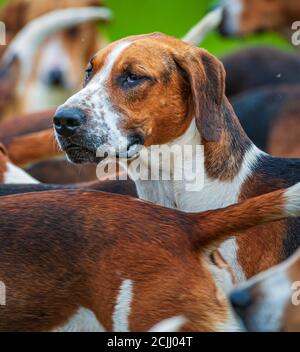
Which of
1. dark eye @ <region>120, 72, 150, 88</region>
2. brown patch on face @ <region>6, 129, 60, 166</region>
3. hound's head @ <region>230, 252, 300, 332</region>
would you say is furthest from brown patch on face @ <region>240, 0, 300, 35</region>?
hound's head @ <region>230, 252, 300, 332</region>

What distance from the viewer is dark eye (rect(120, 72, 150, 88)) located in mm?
4992

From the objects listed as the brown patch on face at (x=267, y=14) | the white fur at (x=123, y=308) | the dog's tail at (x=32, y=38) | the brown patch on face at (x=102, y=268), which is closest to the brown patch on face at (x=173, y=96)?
the brown patch on face at (x=102, y=268)

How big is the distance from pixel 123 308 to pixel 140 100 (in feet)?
3.56

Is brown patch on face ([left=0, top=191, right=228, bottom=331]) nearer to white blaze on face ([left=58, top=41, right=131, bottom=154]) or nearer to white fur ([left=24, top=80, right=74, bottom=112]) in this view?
white blaze on face ([left=58, top=41, right=131, bottom=154])

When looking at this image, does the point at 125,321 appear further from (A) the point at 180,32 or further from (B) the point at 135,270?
(A) the point at 180,32

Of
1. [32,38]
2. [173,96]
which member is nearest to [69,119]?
[173,96]

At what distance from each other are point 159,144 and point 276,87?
3976mm

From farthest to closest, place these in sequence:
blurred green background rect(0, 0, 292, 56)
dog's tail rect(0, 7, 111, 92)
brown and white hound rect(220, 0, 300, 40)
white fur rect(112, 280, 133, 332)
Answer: blurred green background rect(0, 0, 292, 56), brown and white hound rect(220, 0, 300, 40), dog's tail rect(0, 7, 111, 92), white fur rect(112, 280, 133, 332)

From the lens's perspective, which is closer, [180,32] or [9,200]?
[9,200]

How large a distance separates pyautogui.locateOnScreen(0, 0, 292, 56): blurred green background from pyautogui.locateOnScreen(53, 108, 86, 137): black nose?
7.48 metres

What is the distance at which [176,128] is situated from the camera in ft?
16.7

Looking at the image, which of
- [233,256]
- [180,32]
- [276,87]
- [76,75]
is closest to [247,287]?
[233,256]

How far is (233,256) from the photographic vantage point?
496 centimetres

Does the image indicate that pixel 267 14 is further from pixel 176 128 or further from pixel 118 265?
pixel 118 265
